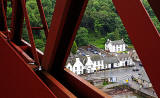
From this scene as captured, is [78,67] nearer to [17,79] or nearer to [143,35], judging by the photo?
[17,79]

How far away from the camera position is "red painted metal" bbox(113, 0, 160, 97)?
53cm

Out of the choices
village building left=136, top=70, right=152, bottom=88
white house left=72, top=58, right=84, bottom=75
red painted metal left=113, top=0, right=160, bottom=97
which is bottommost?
white house left=72, top=58, right=84, bottom=75

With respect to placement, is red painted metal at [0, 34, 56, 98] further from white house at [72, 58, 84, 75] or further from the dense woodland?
white house at [72, 58, 84, 75]

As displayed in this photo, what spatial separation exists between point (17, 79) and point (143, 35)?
980mm

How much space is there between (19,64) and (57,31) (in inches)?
15.1

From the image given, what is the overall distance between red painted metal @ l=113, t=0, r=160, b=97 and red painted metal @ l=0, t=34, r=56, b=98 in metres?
0.53

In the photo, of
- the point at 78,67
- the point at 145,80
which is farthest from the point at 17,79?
the point at 78,67

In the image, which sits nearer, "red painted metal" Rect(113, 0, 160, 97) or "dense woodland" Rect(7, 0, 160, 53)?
"red painted metal" Rect(113, 0, 160, 97)

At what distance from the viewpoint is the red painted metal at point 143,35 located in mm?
535

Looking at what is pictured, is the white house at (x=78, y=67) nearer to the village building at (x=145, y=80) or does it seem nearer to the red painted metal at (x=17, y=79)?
the village building at (x=145, y=80)

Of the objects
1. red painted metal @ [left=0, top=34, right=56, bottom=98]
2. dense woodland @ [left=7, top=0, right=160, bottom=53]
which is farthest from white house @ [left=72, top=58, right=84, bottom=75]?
red painted metal @ [left=0, top=34, right=56, bottom=98]

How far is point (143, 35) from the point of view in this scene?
22.0 inches

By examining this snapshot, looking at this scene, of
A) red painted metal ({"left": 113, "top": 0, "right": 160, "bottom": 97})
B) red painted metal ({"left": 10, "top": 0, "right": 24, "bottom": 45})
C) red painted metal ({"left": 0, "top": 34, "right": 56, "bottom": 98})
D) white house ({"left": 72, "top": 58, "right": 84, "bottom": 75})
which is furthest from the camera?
white house ({"left": 72, "top": 58, "right": 84, "bottom": 75})

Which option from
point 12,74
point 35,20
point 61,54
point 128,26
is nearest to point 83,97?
point 61,54
